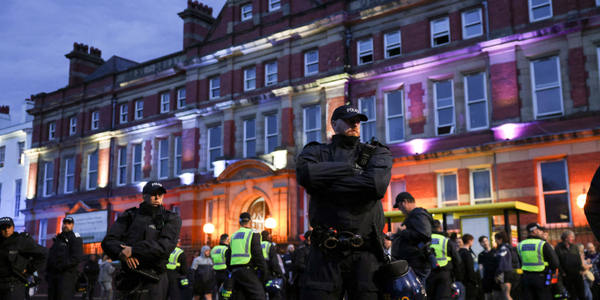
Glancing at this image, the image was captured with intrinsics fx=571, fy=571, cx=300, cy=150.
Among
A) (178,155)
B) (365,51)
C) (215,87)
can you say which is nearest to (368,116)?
(365,51)

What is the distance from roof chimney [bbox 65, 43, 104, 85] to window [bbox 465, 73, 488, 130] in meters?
28.5

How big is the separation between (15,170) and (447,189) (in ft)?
103

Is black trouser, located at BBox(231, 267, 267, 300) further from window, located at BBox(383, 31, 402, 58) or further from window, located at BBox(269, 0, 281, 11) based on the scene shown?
window, located at BBox(269, 0, 281, 11)

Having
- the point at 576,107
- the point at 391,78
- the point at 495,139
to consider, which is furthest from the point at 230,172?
the point at 576,107

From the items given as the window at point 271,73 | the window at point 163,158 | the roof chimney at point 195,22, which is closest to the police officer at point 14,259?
the window at point 271,73

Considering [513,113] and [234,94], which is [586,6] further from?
[234,94]

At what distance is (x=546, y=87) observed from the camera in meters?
21.1

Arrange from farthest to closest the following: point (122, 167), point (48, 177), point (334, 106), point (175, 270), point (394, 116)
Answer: point (48, 177) < point (122, 167) < point (334, 106) < point (394, 116) < point (175, 270)

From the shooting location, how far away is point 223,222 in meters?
28.0

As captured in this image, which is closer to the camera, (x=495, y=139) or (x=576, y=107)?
(x=576, y=107)

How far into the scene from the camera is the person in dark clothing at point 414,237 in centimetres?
799

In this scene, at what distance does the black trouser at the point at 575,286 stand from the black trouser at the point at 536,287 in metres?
4.18

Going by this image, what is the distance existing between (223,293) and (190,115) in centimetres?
2055

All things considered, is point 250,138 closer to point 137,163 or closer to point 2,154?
point 137,163
